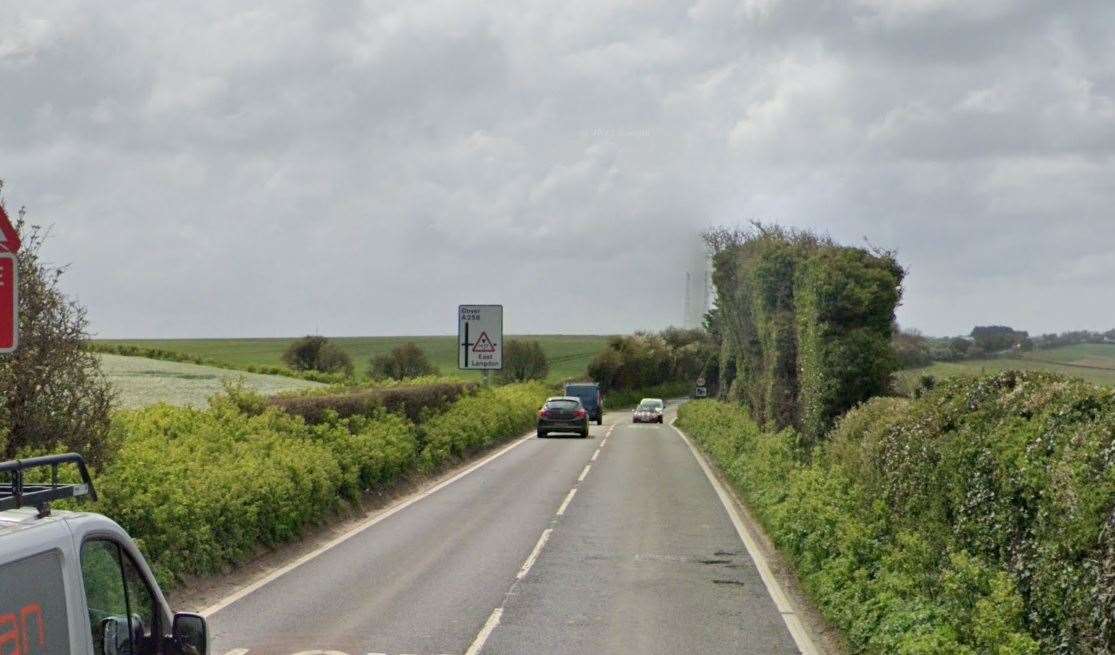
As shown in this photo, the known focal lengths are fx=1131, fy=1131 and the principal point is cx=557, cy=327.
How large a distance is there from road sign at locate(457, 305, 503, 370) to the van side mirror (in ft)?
140

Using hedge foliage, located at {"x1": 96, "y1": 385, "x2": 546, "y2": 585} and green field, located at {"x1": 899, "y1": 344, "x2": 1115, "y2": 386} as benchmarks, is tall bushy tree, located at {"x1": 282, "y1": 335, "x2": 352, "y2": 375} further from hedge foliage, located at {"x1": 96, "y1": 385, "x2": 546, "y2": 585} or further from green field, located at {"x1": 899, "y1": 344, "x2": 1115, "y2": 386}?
green field, located at {"x1": 899, "y1": 344, "x2": 1115, "y2": 386}

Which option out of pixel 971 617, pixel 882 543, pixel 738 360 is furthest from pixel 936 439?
pixel 738 360

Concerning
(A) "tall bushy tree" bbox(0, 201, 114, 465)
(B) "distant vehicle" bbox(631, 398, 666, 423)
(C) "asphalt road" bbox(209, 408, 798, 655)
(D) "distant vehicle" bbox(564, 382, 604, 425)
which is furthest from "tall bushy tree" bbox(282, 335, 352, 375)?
(A) "tall bushy tree" bbox(0, 201, 114, 465)

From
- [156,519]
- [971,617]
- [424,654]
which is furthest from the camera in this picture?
[156,519]

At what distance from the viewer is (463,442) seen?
35062 mm

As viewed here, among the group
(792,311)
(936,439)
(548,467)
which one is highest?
(792,311)

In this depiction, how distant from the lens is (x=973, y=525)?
1048cm

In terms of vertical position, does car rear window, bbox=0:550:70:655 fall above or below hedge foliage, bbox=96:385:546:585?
above

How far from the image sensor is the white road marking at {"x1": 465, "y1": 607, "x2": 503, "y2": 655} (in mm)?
11431

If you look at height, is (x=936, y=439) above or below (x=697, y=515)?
above

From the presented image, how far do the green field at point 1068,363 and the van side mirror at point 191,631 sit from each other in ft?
28.5

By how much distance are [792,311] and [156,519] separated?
20644 mm

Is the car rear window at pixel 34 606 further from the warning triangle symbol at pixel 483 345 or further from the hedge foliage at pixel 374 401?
the warning triangle symbol at pixel 483 345

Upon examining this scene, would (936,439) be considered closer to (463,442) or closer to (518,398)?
(463,442)
